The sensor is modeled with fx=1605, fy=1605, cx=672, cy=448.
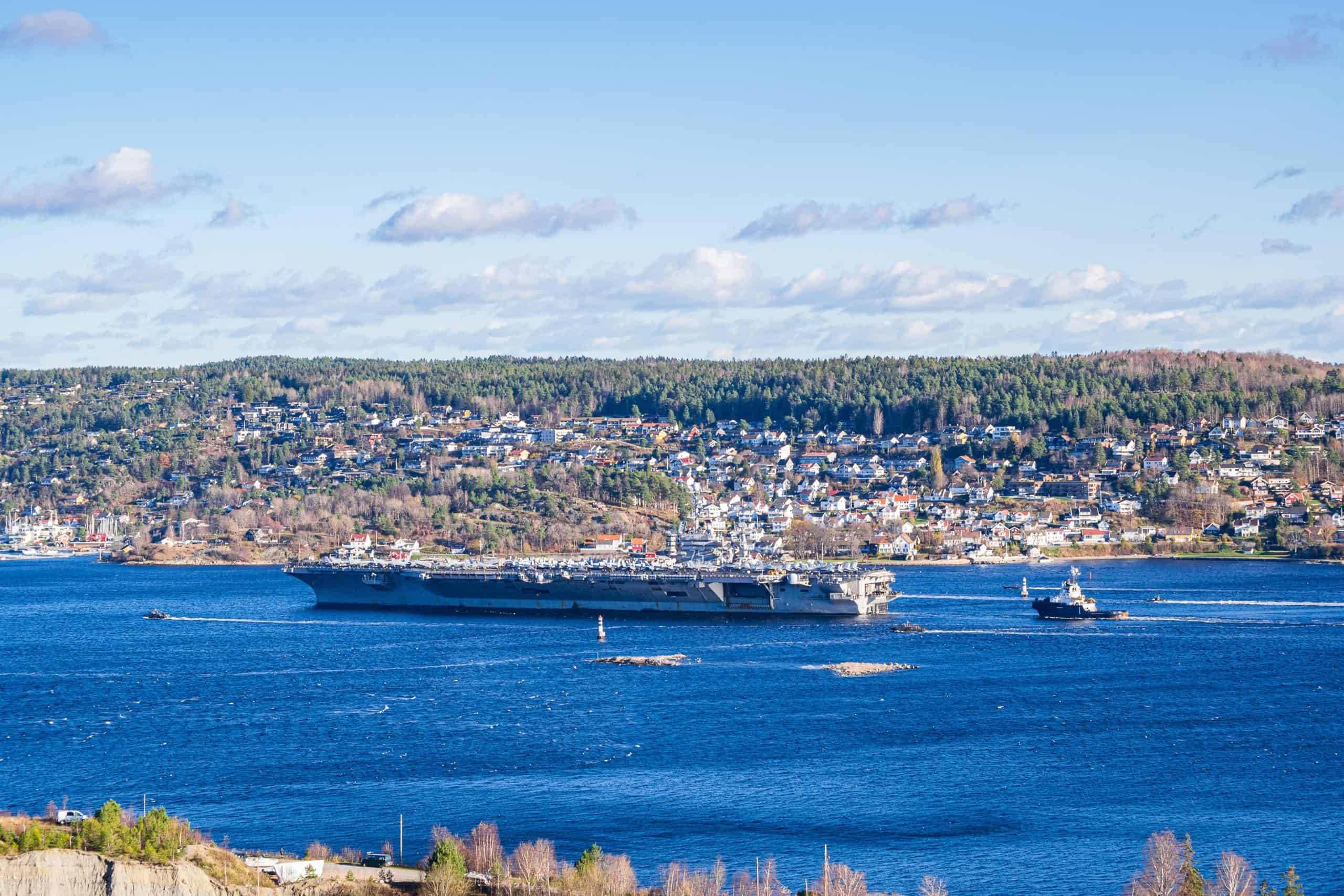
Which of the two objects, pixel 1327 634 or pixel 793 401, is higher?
pixel 793 401

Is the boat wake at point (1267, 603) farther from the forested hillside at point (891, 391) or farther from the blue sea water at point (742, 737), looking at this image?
the forested hillside at point (891, 391)

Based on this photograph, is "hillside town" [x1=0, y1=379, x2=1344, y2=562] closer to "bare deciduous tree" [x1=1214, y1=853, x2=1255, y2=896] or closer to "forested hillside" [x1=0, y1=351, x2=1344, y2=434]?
"forested hillside" [x1=0, y1=351, x2=1344, y2=434]

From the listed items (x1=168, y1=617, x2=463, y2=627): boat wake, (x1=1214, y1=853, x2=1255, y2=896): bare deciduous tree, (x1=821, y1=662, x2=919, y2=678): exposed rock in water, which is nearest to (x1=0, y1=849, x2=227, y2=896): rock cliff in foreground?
(x1=1214, y1=853, x2=1255, y2=896): bare deciduous tree

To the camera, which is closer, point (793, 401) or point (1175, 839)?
point (1175, 839)

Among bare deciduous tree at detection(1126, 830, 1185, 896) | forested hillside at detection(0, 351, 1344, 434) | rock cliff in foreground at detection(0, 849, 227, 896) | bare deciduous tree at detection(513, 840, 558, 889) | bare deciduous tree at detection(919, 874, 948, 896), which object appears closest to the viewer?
bare deciduous tree at detection(1126, 830, 1185, 896)

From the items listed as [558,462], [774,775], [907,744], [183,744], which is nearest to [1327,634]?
[907,744]

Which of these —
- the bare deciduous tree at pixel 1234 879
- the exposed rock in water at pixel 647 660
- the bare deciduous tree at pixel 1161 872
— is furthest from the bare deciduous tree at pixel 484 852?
the exposed rock in water at pixel 647 660

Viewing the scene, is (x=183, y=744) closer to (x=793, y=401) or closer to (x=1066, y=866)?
(x=1066, y=866)
